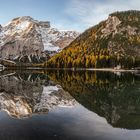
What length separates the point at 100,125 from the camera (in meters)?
34.0

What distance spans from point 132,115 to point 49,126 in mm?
11451

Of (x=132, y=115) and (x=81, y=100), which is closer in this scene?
(x=132, y=115)

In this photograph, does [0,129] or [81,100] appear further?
[81,100]

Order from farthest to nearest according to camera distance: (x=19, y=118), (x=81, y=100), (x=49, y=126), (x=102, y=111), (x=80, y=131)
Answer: (x=81, y=100), (x=102, y=111), (x=19, y=118), (x=49, y=126), (x=80, y=131)

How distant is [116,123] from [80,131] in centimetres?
571

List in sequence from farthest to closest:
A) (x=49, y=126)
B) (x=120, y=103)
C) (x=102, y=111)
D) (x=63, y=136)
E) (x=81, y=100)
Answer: (x=81, y=100)
(x=120, y=103)
(x=102, y=111)
(x=49, y=126)
(x=63, y=136)

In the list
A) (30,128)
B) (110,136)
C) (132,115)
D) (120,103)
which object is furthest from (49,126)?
(120,103)

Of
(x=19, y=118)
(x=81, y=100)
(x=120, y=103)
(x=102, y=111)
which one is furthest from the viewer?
(x=81, y=100)

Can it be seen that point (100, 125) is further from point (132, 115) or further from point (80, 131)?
point (132, 115)

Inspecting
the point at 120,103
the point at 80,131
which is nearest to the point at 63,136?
the point at 80,131

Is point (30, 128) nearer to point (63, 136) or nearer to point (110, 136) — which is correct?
point (63, 136)

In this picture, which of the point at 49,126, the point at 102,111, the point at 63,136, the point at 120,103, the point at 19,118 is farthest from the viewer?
the point at 120,103

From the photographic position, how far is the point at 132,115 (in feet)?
132

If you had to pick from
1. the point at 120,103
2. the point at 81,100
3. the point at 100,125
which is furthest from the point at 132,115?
the point at 81,100
